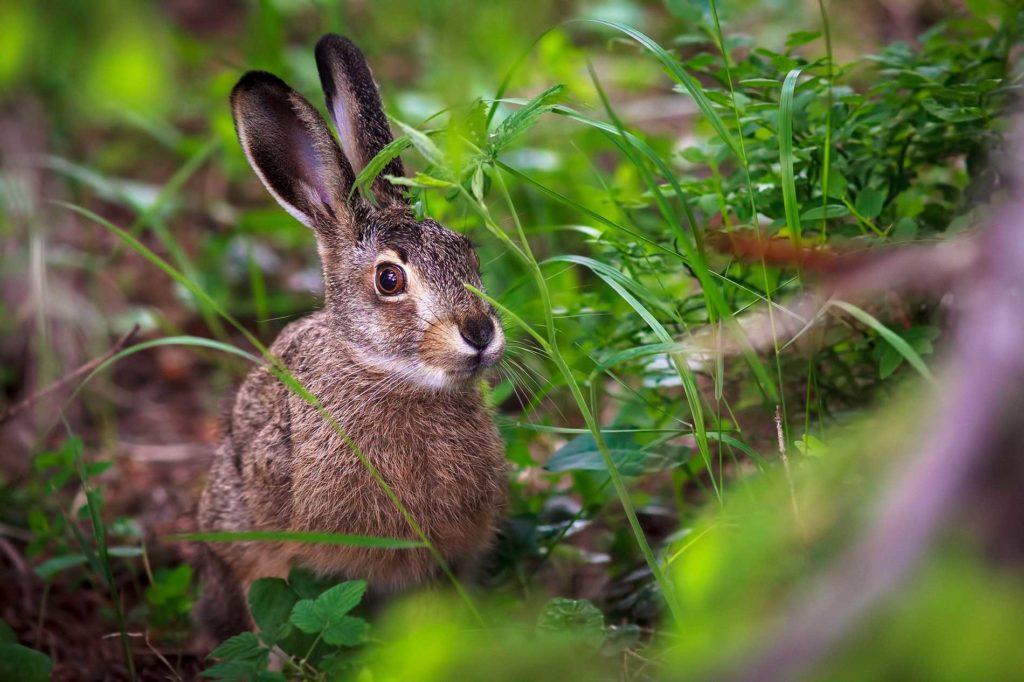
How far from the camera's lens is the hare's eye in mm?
3309

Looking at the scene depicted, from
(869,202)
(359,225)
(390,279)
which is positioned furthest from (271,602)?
(869,202)

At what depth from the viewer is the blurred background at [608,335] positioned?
1412mm

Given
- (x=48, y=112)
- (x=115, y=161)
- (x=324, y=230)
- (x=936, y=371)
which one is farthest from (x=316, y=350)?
(x=115, y=161)

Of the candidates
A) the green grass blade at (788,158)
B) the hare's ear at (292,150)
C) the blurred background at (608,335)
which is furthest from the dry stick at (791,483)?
the hare's ear at (292,150)

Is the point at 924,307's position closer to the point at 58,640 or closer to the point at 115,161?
the point at 58,640

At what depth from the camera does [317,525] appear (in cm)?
331

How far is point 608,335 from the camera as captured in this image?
11.2 ft

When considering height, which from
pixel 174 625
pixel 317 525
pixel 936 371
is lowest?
pixel 174 625

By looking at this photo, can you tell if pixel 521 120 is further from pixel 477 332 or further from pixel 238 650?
pixel 238 650

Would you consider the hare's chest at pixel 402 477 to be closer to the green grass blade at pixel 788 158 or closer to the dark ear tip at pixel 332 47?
the dark ear tip at pixel 332 47

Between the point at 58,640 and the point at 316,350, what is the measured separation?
1.42m

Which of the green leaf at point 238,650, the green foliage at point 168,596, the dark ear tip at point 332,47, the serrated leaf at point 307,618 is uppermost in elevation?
the dark ear tip at point 332,47

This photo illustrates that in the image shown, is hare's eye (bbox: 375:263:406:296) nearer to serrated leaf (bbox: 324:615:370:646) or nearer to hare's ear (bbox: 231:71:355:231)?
hare's ear (bbox: 231:71:355:231)

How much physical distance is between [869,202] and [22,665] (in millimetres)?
2647
